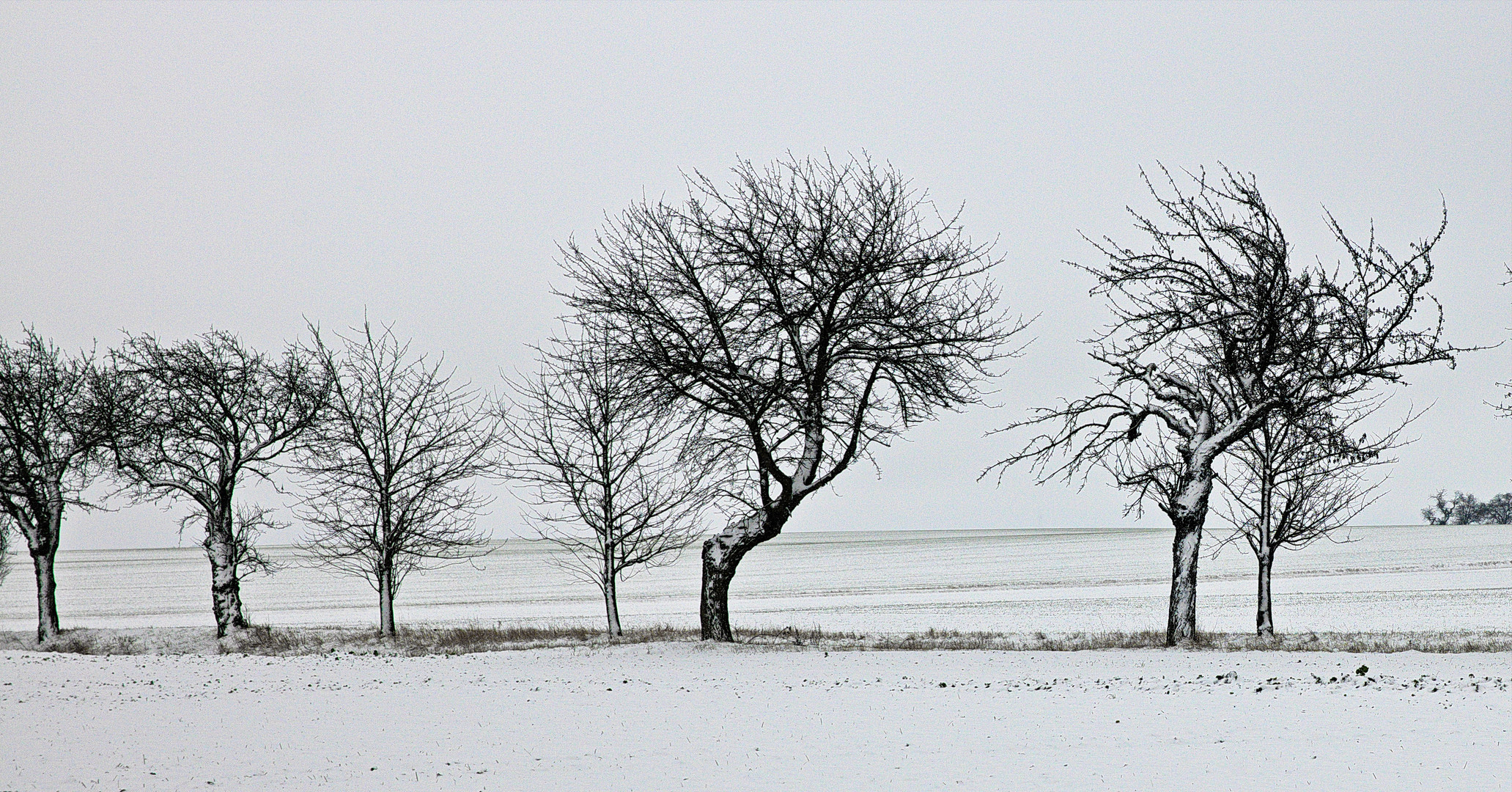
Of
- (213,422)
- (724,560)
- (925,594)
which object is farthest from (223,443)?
(925,594)

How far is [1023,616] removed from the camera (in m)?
34.8

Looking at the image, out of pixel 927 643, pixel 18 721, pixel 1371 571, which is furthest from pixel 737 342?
pixel 1371 571

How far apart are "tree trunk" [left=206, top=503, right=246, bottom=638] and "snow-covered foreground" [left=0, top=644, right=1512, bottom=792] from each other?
381 inches

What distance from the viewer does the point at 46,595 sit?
28.3 m

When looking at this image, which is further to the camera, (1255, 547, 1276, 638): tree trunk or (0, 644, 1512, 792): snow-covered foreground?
(1255, 547, 1276, 638): tree trunk

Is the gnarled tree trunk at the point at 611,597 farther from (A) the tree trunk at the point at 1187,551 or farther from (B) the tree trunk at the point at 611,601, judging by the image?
→ (A) the tree trunk at the point at 1187,551

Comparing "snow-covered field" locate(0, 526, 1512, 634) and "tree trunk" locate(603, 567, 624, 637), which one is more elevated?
"tree trunk" locate(603, 567, 624, 637)

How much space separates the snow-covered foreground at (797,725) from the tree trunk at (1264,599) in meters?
5.89

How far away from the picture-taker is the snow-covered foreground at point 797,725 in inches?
361

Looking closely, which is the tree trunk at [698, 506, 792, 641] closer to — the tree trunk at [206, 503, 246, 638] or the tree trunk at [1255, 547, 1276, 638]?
the tree trunk at [1255, 547, 1276, 638]

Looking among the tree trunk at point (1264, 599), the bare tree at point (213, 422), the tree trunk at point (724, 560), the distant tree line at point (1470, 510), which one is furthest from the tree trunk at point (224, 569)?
the distant tree line at point (1470, 510)

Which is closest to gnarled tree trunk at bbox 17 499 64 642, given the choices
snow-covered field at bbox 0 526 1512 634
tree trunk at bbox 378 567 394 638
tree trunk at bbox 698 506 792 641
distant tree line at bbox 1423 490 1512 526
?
tree trunk at bbox 378 567 394 638

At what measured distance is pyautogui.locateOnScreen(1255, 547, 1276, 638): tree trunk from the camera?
2205 cm

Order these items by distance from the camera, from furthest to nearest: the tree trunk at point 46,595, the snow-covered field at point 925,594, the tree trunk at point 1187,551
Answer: the snow-covered field at point 925,594 → the tree trunk at point 46,595 → the tree trunk at point 1187,551
